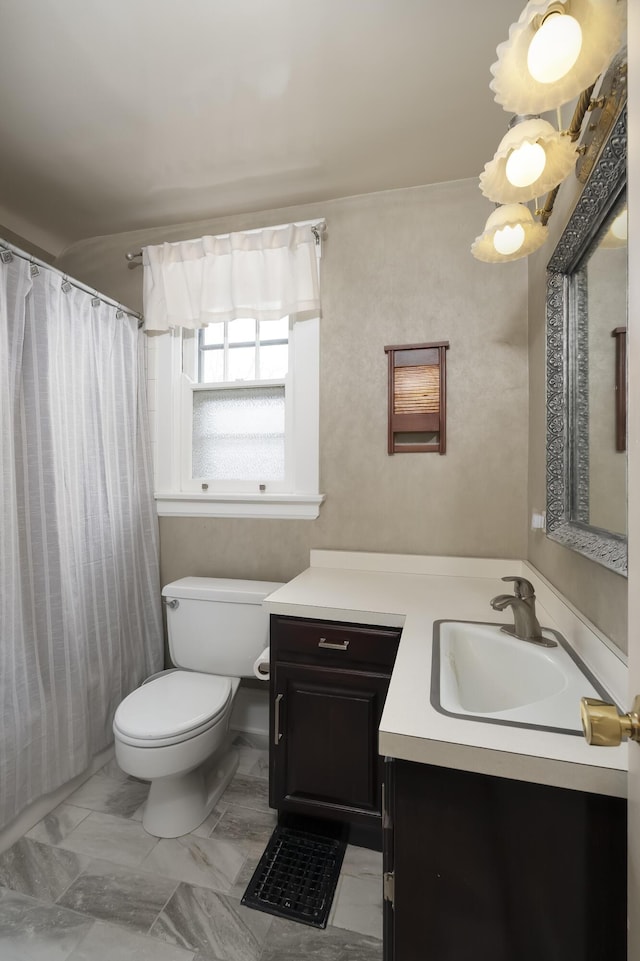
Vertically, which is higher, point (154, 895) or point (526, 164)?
point (526, 164)

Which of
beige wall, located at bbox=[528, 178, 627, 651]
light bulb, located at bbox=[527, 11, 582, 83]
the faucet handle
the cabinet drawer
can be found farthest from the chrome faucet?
light bulb, located at bbox=[527, 11, 582, 83]

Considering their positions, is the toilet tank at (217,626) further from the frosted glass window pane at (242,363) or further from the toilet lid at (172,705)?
the frosted glass window pane at (242,363)

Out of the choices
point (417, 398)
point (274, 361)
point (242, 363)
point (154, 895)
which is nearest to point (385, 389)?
point (417, 398)

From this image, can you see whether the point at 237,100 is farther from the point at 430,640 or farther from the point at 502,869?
the point at 502,869

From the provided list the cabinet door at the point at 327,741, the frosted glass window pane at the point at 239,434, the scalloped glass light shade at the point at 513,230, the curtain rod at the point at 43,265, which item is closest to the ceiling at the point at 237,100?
Result: the curtain rod at the point at 43,265

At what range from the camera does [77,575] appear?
175 centimetres

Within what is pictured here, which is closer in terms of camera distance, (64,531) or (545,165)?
(545,165)

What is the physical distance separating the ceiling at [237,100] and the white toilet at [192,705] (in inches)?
69.7

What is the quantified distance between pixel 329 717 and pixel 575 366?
4.27ft

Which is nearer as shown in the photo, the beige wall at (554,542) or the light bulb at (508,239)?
the beige wall at (554,542)

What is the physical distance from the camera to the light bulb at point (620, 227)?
84cm

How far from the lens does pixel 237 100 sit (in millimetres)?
1450

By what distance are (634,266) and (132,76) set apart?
1.66 m

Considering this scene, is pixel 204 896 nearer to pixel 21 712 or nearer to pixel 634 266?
pixel 21 712
